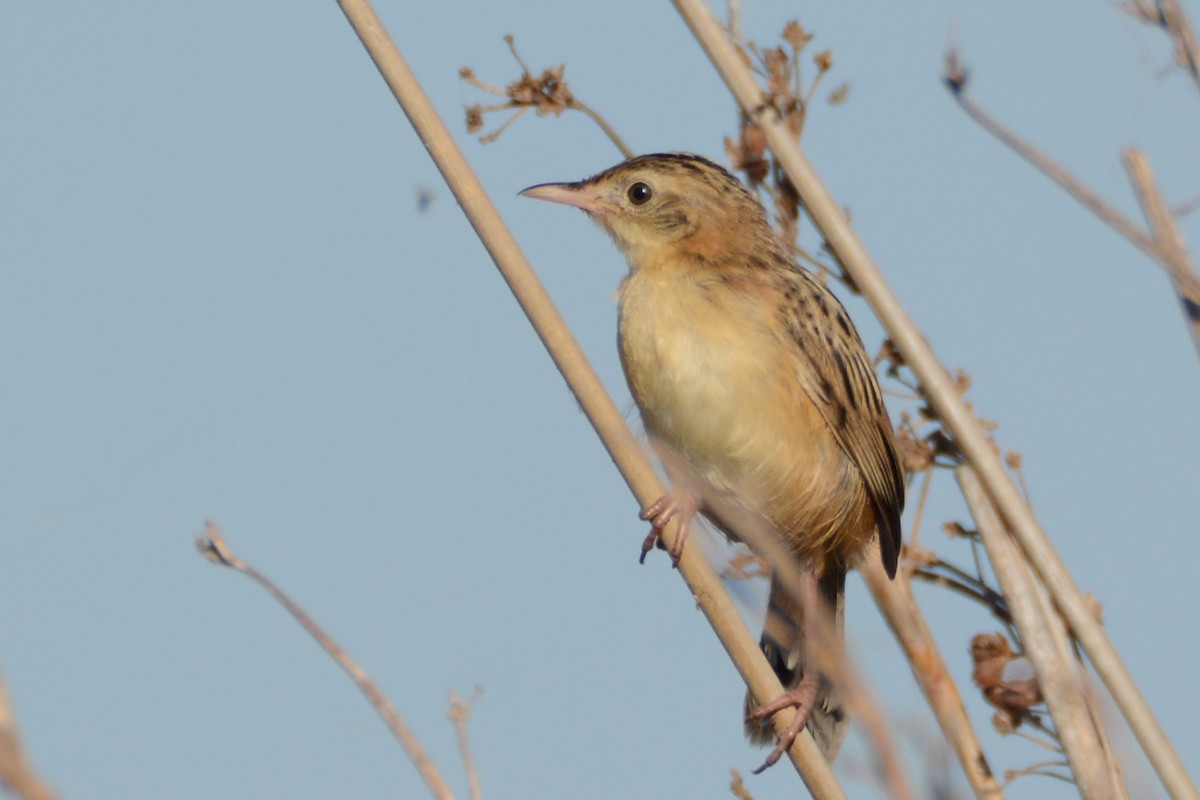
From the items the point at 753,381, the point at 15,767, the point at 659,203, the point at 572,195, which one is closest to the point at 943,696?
the point at 753,381

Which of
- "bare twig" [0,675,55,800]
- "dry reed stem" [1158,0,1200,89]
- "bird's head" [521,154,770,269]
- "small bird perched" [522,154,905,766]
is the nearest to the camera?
"bare twig" [0,675,55,800]

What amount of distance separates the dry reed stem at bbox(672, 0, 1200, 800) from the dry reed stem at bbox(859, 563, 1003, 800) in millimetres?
356

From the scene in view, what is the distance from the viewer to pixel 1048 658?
123 inches

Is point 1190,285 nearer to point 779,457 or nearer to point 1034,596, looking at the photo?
point 1034,596

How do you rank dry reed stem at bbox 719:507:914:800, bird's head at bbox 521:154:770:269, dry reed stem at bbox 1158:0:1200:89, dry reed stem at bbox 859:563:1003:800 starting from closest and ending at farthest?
dry reed stem at bbox 719:507:914:800 → dry reed stem at bbox 1158:0:1200:89 → dry reed stem at bbox 859:563:1003:800 → bird's head at bbox 521:154:770:269

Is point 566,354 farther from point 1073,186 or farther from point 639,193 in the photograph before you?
point 639,193

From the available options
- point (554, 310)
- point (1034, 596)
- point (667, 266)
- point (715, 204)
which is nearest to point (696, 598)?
point (554, 310)

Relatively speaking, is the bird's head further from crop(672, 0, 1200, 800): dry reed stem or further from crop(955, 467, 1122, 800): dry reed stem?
crop(955, 467, 1122, 800): dry reed stem

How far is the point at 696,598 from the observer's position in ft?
9.20

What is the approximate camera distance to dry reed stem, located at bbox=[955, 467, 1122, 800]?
2959 mm

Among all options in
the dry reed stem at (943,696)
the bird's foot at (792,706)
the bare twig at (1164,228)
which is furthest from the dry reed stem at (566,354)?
the bare twig at (1164,228)

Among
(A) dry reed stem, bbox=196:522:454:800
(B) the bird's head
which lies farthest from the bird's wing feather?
(A) dry reed stem, bbox=196:522:454:800

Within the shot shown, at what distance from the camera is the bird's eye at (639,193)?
4.61 m

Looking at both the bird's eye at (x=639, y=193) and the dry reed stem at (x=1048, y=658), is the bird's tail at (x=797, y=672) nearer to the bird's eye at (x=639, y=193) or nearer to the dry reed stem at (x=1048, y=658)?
the dry reed stem at (x=1048, y=658)
